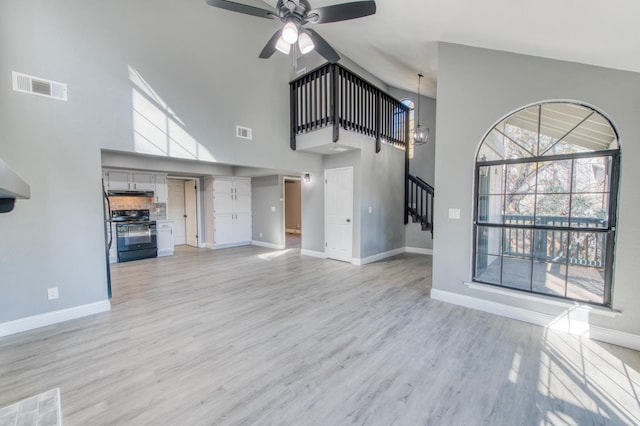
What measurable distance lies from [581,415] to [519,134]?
2.88 metres

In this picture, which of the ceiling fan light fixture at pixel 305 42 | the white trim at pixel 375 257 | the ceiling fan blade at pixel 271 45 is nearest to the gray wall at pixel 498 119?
the ceiling fan light fixture at pixel 305 42

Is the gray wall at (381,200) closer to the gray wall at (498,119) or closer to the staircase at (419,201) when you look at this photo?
the staircase at (419,201)

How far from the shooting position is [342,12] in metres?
2.64

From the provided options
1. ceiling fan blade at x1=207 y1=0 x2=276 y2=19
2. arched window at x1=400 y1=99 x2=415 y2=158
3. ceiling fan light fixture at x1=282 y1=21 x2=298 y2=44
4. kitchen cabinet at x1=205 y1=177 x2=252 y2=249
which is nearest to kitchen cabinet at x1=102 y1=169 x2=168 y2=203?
kitchen cabinet at x1=205 y1=177 x2=252 y2=249

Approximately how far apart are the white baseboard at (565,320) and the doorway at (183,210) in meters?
7.53

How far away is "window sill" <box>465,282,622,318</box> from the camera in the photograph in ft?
8.95

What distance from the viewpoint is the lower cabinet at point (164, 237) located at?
686 cm

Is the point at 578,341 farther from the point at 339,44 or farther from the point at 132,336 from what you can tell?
the point at 339,44

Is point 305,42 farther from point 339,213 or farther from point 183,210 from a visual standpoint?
point 183,210

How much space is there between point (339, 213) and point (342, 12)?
4.10m

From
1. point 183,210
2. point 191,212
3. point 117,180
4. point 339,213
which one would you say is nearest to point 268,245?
point 191,212

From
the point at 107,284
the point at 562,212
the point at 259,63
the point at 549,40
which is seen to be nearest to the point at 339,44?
the point at 259,63

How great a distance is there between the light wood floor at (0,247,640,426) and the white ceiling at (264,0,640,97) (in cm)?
280

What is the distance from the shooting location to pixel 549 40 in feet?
8.43
